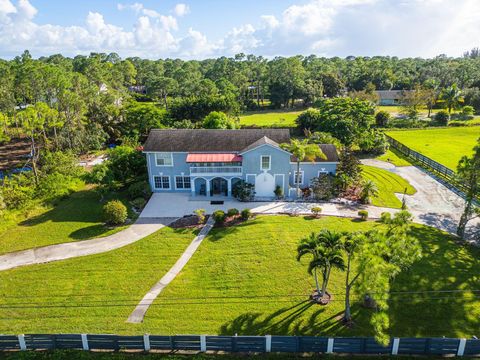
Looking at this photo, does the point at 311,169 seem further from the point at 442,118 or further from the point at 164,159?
the point at 442,118

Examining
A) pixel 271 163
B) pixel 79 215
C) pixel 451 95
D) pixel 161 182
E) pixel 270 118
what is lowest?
pixel 79 215

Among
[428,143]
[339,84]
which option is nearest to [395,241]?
[428,143]

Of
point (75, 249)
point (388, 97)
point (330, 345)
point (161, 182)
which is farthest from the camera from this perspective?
point (388, 97)

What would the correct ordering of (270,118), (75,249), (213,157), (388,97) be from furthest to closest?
(388,97) < (270,118) < (213,157) < (75,249)

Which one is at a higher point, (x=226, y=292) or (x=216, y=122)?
(x=216, y=122)

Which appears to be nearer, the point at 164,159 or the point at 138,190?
the point at 138,190

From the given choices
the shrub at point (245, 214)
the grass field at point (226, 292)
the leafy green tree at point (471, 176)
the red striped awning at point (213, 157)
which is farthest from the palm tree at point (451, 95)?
the shrub at point (245, 214)

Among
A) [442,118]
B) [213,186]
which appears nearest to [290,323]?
[213,186]

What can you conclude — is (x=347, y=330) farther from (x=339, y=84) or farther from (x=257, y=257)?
(x=339, y=84)
